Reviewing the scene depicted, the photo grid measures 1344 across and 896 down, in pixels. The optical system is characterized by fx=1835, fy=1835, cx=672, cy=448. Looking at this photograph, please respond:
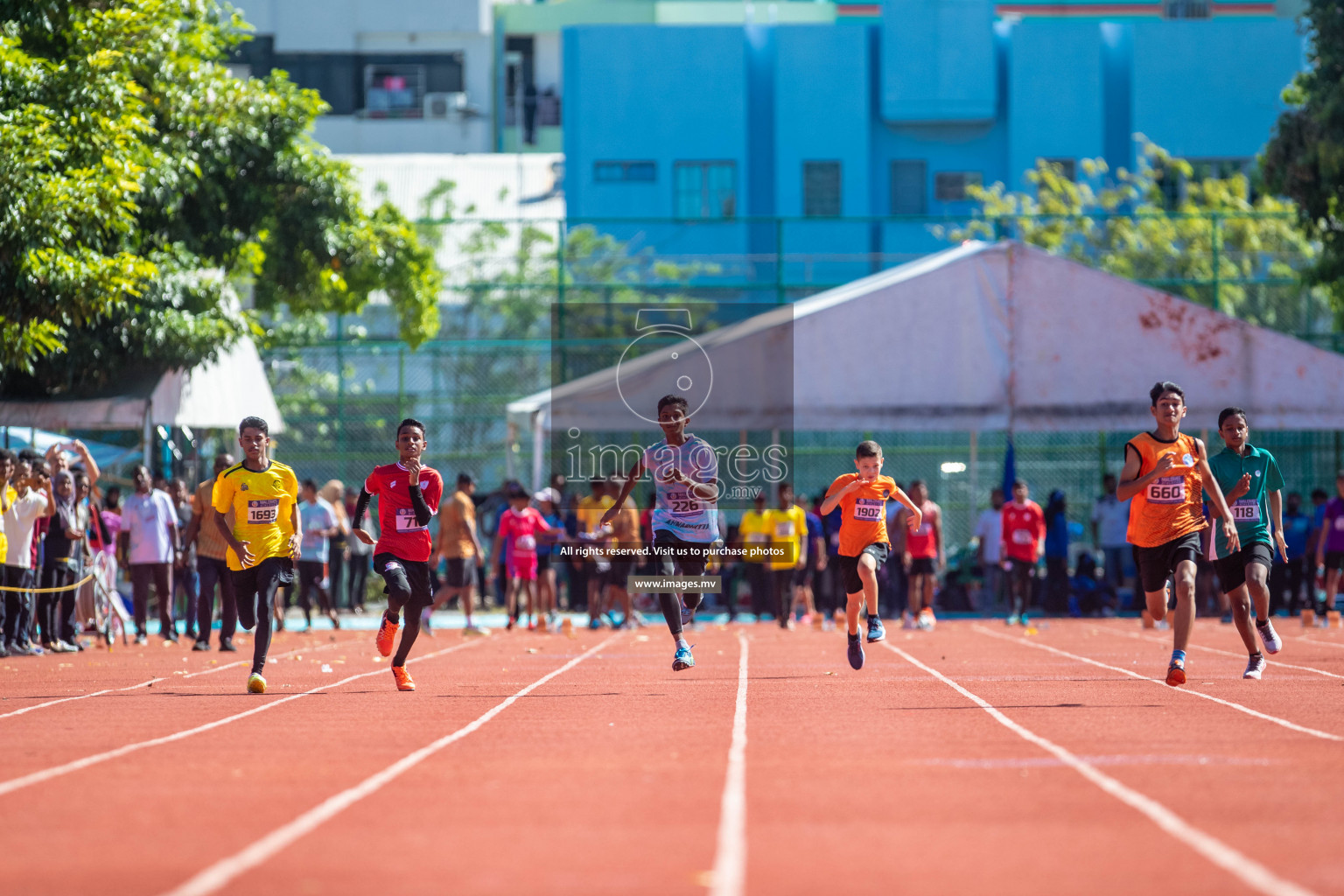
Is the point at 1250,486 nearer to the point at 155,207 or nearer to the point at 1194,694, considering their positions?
the point at 1194,694

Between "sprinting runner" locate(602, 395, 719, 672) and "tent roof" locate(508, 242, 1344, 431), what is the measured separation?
10.6 m

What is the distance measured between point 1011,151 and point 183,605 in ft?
91.6

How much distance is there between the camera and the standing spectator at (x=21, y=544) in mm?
17234

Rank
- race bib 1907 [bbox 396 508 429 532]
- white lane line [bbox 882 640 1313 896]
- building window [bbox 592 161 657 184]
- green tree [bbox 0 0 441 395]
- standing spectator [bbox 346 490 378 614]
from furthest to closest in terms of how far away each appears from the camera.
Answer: building window [bbox 592 161 657 184] < standing spectator [bbox 346 490 378 614] < green tree [bbox 0 0 441 395] < race bib 1907 [bbox 396 508 429 532] < white lane line [bbox 882 640 1313 896]

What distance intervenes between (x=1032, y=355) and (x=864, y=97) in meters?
24.5

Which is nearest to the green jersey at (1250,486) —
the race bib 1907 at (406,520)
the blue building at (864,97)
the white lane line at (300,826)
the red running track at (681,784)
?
the red running track at (681,784)

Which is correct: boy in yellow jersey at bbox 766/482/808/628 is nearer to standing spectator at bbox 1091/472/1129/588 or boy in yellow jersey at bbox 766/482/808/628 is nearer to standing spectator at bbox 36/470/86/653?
standing spectator at bbox 1091/472/1129/588

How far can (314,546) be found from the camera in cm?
2336

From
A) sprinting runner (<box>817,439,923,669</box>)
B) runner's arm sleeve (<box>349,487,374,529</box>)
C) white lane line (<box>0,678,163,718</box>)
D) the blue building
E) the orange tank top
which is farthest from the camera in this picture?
the blue building

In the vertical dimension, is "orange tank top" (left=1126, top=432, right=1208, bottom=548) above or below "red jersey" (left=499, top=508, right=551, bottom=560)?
above

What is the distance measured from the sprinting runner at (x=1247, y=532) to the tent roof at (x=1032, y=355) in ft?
35.7

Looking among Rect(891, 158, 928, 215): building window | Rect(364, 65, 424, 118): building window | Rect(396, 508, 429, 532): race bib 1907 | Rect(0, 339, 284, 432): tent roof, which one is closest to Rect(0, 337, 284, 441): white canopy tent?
Rect(0, 339, 284, 432): tent roof

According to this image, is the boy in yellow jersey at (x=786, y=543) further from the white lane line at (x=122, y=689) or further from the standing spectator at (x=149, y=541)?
the standing spectator at (x=149, y=541)

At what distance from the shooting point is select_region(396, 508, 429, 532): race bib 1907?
12.9m
